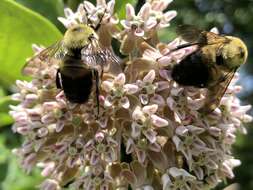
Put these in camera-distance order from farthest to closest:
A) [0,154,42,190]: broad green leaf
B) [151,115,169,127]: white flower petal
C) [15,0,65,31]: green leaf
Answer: [0,154,42,190]: broad green leaf, [15,0,65,31]: green leaf, [151,115,169,127]: white flower petal

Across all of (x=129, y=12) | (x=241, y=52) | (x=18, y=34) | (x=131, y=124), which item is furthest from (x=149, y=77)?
(x=18, y=34)

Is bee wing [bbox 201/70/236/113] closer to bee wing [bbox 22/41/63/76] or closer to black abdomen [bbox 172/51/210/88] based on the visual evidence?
black abdomen [bbox 172/51/210/88]

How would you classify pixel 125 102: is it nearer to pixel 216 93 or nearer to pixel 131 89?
pixel 131 89

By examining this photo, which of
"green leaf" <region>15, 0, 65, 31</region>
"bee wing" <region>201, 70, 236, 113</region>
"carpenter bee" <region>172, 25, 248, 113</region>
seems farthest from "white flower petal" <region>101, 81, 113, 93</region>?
"green leaf" <region>15, 0, 65, 31</region>

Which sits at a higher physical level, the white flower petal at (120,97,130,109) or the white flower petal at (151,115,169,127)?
the white flower petal at (120,97,130,109)

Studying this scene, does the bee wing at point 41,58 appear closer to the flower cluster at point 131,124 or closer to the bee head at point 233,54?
the flower cluster at point 131,124
